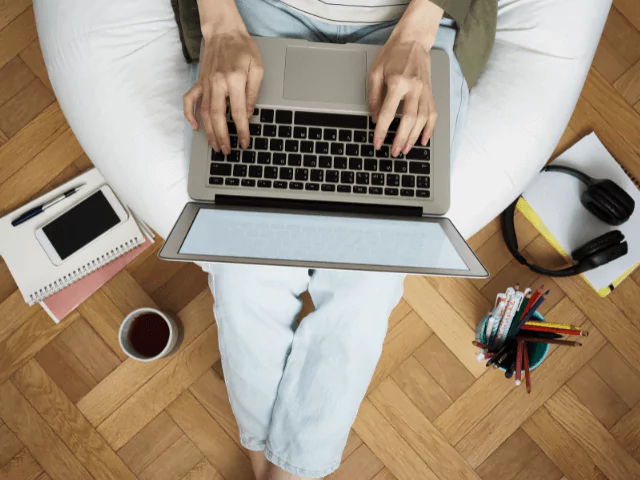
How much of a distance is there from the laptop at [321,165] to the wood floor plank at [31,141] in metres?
0.61

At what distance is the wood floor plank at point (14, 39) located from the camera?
42.2 inches

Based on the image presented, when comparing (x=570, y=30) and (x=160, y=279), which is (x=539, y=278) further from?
(x=160, y=279)

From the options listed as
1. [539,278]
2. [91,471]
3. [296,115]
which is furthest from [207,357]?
[539,278]

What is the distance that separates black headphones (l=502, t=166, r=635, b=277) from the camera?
91 centimetres

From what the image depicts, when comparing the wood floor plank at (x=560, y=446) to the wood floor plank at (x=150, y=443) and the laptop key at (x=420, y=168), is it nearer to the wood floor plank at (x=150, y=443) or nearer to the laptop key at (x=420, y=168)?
the laptop key at (x=420, y=168)

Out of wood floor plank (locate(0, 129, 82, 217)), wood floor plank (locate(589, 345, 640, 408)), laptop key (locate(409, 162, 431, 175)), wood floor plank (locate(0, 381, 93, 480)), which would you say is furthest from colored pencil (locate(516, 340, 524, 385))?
wood floor plank (locate(0, 129, 82, 217))

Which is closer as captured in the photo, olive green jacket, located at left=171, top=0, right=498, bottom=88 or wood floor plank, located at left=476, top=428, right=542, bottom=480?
olive green jacket, located at left=171, top=0, right=498, bottom=88

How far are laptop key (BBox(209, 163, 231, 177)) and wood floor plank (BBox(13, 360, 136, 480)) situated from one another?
27.6 inches

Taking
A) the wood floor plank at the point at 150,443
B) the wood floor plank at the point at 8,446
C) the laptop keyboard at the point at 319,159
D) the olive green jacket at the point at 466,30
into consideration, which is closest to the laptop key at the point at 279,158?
the laptop keyboard at the point at 319,159

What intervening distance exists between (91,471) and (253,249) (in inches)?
30.6

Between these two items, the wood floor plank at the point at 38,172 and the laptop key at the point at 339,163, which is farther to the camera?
the wood floor plank at the point at 38,172

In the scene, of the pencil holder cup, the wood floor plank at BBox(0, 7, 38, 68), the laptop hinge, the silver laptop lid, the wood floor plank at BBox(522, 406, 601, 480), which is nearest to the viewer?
the silver laptop lid

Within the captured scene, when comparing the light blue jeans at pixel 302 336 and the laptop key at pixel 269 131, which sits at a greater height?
the laptop key at pixel 269 131

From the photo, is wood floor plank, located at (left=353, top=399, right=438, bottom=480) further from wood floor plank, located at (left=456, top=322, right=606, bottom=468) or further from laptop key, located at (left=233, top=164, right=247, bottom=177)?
laptop key, located at (left=233, top=164, right=247, bottom=177)
